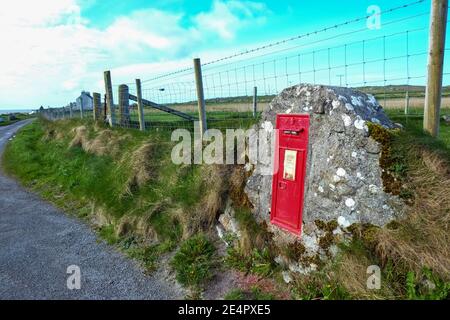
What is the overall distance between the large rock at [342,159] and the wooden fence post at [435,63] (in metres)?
0.44

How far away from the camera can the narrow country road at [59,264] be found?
4059 mm

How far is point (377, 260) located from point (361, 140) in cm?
119

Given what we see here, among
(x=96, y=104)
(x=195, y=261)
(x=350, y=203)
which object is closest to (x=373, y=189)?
(x=350, y=203)

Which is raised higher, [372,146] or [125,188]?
[372,146]

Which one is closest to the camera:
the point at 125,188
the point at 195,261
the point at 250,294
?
the point at 250,294

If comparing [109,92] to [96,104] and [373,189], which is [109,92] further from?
[373,189]

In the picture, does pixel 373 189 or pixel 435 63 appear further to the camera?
pixel 435 63

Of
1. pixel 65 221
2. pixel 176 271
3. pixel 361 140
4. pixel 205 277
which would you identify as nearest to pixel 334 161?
pixel 361 140

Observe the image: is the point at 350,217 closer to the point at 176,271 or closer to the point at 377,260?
the point at 377,260

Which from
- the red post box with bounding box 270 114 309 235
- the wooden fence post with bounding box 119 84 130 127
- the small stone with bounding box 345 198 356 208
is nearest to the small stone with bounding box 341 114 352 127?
the red post box with bounding box 270 114 309 235

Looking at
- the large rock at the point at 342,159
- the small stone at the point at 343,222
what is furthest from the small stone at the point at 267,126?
the small stone at the point at 343,222

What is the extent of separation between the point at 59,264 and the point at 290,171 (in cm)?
339

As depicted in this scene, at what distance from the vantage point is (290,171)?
4129 millimetres

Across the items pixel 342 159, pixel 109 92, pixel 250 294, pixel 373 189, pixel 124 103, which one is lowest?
pixel 250 294
